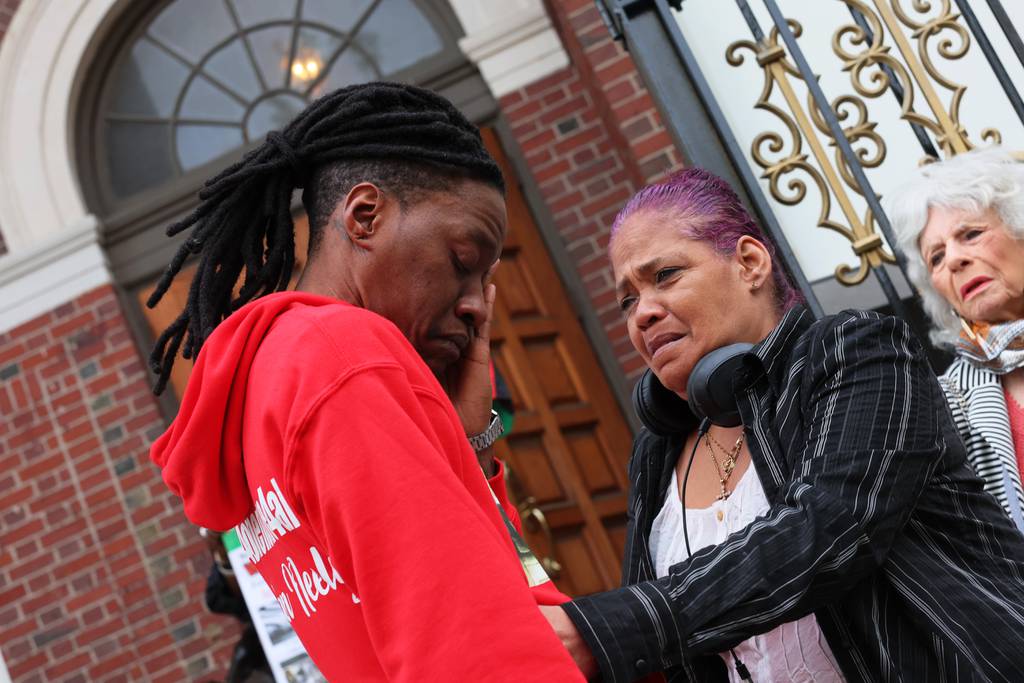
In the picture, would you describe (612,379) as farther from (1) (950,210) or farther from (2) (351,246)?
(2) (351,246)

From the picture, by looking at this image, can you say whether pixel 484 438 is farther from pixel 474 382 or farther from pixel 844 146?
pixel 844 146

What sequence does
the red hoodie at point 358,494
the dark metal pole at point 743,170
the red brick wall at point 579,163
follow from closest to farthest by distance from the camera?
the red hoodie at point 358,494, the dark metal pole at point 743,170, the red brick wall at point 579,163

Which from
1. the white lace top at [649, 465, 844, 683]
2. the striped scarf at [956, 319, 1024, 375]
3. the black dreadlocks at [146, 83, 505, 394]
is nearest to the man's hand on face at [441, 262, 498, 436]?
the black dreadlocks at [146, 83, 505, 394]

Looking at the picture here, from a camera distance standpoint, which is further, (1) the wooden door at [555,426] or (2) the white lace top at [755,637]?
(1) the wooden door at [555,426]

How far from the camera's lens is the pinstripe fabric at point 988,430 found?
8.25 feet

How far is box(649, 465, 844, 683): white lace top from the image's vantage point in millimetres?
1861

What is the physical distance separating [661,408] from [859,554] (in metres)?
0.63

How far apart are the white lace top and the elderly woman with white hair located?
2.84 feet

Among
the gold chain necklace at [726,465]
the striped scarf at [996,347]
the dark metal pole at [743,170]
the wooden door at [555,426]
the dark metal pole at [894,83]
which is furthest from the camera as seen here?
the wooden door at [555,426]

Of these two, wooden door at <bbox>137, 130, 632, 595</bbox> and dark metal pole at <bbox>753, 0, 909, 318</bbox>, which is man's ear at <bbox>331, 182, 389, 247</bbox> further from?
wooden door at <bbox>137, 130, 632, 595</bbox>

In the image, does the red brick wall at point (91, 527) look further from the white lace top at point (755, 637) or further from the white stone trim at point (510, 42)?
the white lace top at point (755, 637)

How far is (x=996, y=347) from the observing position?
2.68 m

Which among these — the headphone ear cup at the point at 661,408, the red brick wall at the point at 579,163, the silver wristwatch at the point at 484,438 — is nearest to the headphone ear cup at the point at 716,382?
the headphone ear cup at the point at 661,408

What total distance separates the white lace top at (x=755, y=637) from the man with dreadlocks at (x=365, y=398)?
378 mm
